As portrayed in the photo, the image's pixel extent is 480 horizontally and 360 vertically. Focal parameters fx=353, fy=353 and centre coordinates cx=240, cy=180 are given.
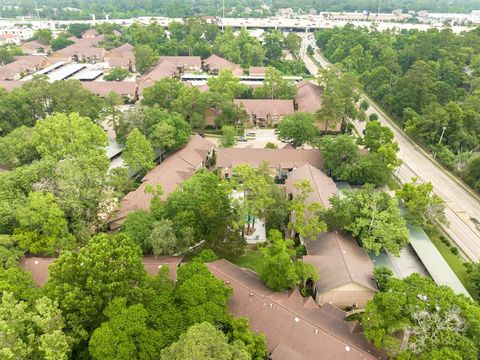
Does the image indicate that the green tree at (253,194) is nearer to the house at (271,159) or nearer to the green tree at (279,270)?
the green tree at (279,270)

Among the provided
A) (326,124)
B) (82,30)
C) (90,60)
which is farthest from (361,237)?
(82,30)

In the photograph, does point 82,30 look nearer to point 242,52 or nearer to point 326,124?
point 242,52

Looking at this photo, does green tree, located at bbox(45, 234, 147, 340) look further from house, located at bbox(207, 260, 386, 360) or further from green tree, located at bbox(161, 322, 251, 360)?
house, located at bbox(207, 260, 386, 360)

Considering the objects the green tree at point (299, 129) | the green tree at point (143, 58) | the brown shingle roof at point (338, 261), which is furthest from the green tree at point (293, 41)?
the brown shingle roof at point (338, 261)

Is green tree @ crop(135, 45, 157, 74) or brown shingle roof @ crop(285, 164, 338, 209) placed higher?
green tree @ crop(135, 45, 157, 74)

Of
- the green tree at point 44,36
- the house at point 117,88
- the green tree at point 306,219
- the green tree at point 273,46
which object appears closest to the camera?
the green tree at point 306,219

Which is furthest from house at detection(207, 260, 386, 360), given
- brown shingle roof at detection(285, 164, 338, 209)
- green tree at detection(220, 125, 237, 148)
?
green tree at detection(220, 125, 237, 148)
